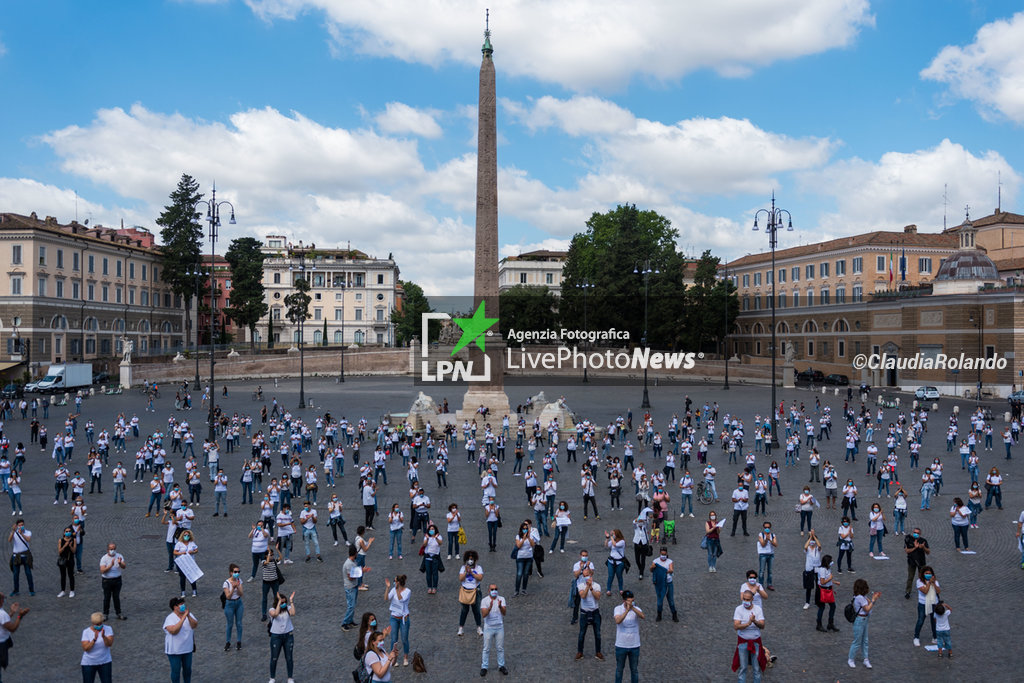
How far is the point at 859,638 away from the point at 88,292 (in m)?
67.8

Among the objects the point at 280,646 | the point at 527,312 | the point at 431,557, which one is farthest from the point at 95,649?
the point at 527,312

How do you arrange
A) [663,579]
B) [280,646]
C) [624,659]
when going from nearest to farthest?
1. [624,659]
2. [280,646]
3. [663,579]

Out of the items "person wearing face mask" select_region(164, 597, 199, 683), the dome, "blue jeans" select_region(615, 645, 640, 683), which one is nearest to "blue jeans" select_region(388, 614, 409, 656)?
"person wearing face mask" select_region(164, 597, 199, 683)

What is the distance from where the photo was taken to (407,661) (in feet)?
31.2

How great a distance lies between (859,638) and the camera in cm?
923

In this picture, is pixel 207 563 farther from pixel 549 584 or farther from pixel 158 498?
pixel 549 584

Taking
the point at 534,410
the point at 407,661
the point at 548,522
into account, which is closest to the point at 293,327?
the point at 534,410

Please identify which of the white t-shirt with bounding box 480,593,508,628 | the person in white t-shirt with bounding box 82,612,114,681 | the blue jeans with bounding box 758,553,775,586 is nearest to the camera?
the person in white t-shirt with bounding box 82,612,114,681

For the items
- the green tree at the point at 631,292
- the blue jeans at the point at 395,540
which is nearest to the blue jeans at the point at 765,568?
the blue jeans at the point at 395,540

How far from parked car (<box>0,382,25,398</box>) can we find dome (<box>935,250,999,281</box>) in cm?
6026

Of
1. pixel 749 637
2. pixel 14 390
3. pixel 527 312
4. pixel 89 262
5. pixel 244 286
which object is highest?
pixel 89 262

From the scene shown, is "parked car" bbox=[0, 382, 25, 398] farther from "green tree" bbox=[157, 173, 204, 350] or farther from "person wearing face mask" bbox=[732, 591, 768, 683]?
"person wearing face mask" bbox=[732, 591, 768, 683]

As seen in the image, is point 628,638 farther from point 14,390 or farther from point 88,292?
point 88,292

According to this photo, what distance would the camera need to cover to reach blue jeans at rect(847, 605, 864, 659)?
9109 millimetres
